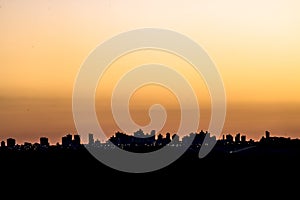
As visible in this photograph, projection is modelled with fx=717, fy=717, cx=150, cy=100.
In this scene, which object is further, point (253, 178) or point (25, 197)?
point (253, 178)

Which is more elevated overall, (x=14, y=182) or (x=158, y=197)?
(x=14, y=182)

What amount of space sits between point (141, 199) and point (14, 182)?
58667 millimetres

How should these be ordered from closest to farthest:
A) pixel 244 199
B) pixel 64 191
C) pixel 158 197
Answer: pixel 244 199
pixel 158 197
pixel 64 191

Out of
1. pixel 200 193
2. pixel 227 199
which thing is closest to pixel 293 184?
pixel 200 193

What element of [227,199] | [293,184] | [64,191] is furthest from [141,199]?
[293,184]

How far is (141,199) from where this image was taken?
366ft

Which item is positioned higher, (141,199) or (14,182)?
(14,182)

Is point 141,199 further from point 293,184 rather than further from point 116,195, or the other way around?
point 293,184

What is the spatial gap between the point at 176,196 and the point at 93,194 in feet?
53.5

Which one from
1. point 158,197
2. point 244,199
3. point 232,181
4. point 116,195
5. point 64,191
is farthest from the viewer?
point 232,181

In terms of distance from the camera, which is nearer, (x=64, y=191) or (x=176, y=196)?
(x=176, y=196)

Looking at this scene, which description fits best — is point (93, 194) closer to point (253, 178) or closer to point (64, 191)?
point (64, 191)

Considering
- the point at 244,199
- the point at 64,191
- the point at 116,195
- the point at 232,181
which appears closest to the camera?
the point at 244,199

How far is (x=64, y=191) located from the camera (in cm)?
12925
